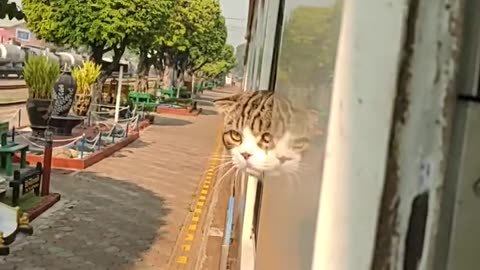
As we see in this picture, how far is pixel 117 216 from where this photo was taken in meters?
8.77

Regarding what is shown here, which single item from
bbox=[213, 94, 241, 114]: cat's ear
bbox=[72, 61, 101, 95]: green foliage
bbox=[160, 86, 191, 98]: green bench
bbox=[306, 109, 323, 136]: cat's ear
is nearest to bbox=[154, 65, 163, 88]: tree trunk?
bbox=[160, 86, 191, 98]: green bench

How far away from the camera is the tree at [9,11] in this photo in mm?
6402

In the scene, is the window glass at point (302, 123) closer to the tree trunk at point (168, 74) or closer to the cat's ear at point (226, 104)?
the cat's ear at point (226, 104)

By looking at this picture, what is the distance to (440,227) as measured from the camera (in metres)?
0.57

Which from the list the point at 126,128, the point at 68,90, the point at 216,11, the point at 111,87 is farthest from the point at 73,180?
the point at 216,11

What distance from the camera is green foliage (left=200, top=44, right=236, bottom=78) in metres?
40.5

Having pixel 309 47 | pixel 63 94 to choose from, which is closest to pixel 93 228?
pixel 63 94

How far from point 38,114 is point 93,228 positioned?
5.63 meters

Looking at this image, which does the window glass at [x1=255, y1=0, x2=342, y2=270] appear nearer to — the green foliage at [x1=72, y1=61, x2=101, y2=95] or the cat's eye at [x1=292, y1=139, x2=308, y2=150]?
the cat's eye at [x1=292, y1=139, x2=308, y2=150]

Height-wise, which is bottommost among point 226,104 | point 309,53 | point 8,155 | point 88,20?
point 8,155

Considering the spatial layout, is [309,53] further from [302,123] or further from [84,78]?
[84,78]

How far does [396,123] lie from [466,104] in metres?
0.06

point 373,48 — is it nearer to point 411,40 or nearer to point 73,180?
point 411,40

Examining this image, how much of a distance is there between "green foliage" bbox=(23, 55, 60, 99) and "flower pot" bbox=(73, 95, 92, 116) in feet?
4.78
